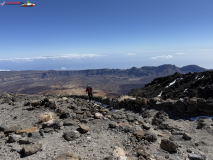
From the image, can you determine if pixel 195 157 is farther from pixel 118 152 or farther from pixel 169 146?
pixel 118 152

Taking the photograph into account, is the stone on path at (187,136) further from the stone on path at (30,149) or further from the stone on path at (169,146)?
the stone on path at (30,149)

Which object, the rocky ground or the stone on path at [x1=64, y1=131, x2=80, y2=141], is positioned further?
the stone on path at [x1=64, y1=131, x2=80, y2=141]

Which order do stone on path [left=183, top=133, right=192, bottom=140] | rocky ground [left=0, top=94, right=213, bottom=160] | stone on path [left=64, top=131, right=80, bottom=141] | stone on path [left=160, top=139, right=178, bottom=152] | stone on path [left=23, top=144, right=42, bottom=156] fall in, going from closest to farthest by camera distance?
stone on path [left=23, top=144, right=42, bottom=156]
rocky ground [left=0, top=94, right=213, bottom=160]
stone on path [left=160, top=139, right=178, bottom=152]
stone on path [left=64, top=131, right=80, bottom=141]
stone on path [left=183, top=133, right=192, bottom=140]

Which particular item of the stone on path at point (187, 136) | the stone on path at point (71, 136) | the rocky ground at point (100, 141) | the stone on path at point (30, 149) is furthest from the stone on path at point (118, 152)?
the stone on path at point (187, 136)

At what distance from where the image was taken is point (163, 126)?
19.6 ft

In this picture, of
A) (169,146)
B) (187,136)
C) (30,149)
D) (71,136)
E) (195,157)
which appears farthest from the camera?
(187,136)

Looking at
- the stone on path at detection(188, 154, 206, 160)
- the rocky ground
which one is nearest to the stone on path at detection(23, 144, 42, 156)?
the rocky ground

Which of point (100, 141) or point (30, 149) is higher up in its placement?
point (30, 149)

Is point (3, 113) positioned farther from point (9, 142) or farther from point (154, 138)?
point (154, 138)

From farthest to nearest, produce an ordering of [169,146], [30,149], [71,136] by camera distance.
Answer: [71,136] → [169,146] → [30,149]

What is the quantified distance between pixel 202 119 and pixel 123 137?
14.6ft

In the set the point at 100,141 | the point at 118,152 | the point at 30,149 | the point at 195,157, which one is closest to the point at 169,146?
the point at 195,157

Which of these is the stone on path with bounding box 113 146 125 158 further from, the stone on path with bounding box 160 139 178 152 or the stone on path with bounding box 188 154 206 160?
the stone on path with bounding box 188 154 206 160

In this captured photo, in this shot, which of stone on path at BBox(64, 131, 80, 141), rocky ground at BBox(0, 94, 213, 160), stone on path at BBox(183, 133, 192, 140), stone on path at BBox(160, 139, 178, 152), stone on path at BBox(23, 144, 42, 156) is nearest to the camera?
stone on path at BBox(23, 144, 42, 156)
